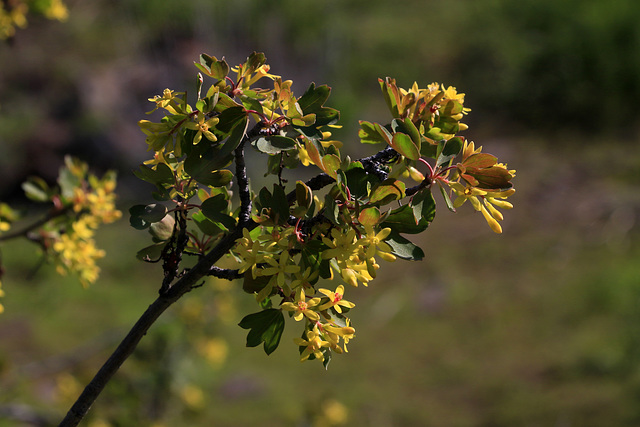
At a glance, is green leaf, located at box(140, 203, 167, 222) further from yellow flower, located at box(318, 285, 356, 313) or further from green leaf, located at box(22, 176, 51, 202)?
green leaf, located at box(22, 176, 51, 202)

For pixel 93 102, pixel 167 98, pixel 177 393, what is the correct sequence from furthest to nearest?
pixel 93 102 → pixel 177 393 → pixel 167 98

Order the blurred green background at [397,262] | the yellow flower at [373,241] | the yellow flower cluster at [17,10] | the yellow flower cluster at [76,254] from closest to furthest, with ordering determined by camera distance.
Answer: the yellow flower at [373,241] < the yellow flower cluster at [76,254] < the yellow flower cluster at [17,10] < the blurred green background at [397,262]

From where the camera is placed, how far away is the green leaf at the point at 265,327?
801 millimetres

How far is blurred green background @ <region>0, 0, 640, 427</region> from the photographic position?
369 cm

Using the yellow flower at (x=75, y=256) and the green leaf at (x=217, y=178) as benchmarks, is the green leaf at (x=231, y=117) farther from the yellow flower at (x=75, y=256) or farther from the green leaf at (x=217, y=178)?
the yellow flower at (x=75, y=256)

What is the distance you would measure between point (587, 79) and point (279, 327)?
26.1ft

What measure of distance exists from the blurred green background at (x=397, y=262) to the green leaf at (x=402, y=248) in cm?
177

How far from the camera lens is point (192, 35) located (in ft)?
25.5

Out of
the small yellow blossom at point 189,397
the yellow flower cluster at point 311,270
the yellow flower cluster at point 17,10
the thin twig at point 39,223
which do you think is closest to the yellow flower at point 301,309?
the yellow flower cluster at point 311,270

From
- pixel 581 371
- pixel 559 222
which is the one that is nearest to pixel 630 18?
pixel 559 222

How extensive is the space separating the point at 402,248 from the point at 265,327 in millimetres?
203

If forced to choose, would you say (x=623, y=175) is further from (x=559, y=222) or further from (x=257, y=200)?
(x=257, y=200)

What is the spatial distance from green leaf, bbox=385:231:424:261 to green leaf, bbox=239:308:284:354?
17 cm

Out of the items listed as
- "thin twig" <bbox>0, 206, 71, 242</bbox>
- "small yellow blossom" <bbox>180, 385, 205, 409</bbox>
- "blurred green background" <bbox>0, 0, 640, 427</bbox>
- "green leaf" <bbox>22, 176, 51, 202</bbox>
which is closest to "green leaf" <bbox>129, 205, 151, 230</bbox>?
"thin twig" <bbox>0, 206, 71, 242</bbox>
